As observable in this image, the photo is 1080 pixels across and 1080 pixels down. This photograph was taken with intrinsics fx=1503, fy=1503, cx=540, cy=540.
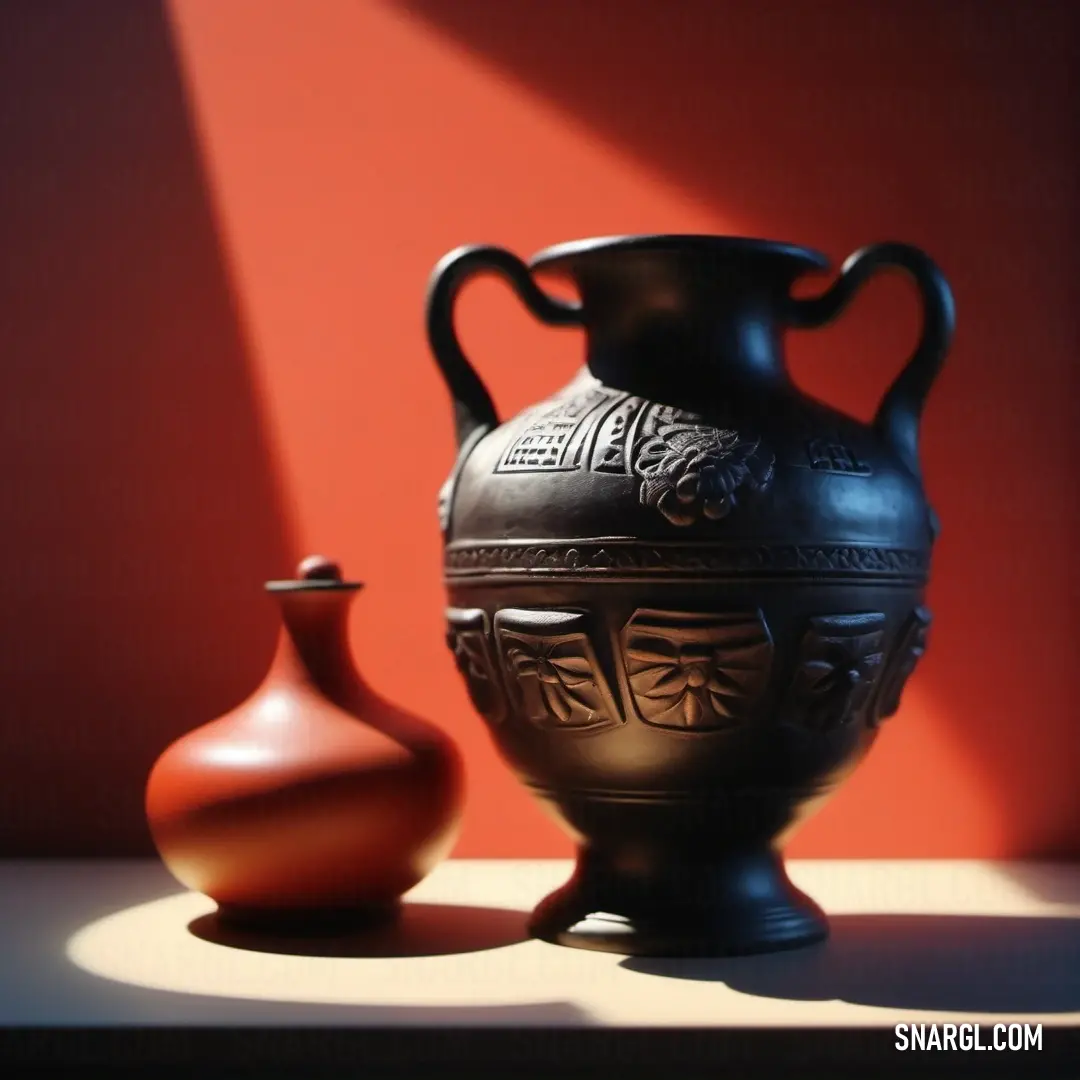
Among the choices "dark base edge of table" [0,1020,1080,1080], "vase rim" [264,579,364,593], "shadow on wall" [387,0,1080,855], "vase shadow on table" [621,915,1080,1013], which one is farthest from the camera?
"shadow on wall" [387,0,1080,855]

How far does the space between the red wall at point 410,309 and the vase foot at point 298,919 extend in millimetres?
428

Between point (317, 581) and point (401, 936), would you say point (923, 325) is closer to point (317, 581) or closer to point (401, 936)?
point (317, 581)

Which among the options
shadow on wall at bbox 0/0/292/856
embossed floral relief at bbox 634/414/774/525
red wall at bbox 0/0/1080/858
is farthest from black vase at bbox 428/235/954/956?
shadow on wall at bbox 0/0/292/856

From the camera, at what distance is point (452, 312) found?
1550mm

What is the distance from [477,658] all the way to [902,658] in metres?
0.41

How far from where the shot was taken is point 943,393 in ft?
6.43

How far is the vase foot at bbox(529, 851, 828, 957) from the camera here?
1.44 metres

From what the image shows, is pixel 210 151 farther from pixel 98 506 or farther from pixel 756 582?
pixel 756 582

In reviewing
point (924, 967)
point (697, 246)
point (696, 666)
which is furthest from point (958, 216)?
point (924, 967)

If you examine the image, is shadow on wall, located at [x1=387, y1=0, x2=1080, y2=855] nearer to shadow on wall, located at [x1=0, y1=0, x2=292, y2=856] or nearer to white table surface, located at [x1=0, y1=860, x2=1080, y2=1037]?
white table surface, located at [x1=0, y1=860, x2=1080, y2=1037]

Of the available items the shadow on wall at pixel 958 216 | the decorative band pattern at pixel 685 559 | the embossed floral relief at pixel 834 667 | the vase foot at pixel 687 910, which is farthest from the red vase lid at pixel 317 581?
the shadow on wall at pixel 958 216

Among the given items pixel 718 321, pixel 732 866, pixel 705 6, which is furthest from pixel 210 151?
pixel 732 866

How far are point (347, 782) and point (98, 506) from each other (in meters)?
0.69

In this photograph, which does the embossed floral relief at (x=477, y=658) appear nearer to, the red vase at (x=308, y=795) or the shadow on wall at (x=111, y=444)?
the red vase at (x=308, y=795)
